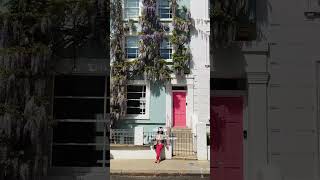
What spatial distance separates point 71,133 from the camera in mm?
4125

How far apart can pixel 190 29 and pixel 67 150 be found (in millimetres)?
1681

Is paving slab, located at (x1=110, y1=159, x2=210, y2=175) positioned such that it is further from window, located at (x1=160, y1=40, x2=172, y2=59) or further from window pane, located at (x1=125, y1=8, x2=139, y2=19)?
window pane, located at (x1=125, y1=8, x2=139, y2=19)

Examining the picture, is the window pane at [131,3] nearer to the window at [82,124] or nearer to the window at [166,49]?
the window at [166,49]

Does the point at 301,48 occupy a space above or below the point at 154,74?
above

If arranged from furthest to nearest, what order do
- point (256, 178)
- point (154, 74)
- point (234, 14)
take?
point (256, 178) → point (234, 14) → point (154, 74)

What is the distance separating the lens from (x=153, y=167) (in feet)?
9.67

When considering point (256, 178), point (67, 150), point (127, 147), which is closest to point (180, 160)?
point (127, 147)

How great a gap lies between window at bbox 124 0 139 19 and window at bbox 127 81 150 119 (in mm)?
395

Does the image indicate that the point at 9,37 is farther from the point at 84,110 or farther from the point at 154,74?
the point at 154,74

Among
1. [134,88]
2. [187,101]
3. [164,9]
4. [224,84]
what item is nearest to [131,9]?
[164,9]

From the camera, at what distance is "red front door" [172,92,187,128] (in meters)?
2.83

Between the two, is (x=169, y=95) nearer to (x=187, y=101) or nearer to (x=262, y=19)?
(x=187, y=101)

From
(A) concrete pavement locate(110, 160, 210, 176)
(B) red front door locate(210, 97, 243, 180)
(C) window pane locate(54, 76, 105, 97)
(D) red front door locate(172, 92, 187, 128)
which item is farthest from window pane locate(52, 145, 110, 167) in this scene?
(D) red front door locate(172, 92, 187, 128)

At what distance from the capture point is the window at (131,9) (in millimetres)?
2980
